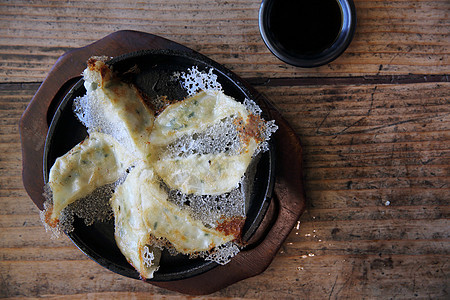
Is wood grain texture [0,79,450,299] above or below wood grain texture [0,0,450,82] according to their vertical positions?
below

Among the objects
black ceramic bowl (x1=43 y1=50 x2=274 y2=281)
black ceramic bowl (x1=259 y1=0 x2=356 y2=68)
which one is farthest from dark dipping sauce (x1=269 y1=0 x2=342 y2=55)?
black ceramic bowl (x1=43 y1=50 x2=274 y2=281)

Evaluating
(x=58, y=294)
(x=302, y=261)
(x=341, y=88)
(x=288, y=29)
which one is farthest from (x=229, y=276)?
(x=288, y=29)

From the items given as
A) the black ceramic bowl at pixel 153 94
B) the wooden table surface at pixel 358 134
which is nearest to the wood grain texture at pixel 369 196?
the wooden table surface at pixel 358 134

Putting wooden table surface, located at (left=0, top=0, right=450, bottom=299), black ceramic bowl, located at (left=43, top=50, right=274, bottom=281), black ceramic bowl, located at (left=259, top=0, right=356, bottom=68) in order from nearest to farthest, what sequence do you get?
black ceramic bowl, located at (left=43, top=50, right=274, bottom=281)
black ceramic bowl, located at (left=259, top=0, right=356, bottom=68)
wooden table surface, located at (left=0, top=0, right=450, bottom=299)

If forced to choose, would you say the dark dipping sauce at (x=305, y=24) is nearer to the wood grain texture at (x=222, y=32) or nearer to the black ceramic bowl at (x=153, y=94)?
the wood grain texture at (x=222, y=32)

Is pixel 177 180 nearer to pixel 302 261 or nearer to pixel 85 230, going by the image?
pixel 85 230

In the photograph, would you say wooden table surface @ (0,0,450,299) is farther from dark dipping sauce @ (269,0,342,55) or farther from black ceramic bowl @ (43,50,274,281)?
black ceramic bowl @ (43,50,274,281)
